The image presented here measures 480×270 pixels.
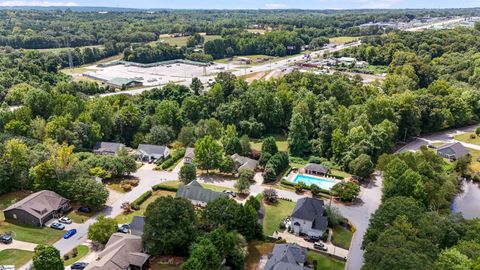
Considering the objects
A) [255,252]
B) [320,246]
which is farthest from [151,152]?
[320,246]

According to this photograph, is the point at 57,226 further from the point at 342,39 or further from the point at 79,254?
the point at 342,39

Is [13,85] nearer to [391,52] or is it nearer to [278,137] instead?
[278,137]

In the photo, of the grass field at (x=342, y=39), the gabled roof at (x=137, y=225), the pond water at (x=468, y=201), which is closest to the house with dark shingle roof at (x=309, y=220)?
the gabled roof at (x=137, y=225)

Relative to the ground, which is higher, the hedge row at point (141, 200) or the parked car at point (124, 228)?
the parked car at point (124, 228)

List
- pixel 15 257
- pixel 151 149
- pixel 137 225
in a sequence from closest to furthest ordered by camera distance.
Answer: pixel 15 257 → pixel 137 225 → pixel 151 149

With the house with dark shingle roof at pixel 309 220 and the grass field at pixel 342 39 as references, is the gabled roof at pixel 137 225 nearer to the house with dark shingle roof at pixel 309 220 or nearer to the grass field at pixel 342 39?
the house with dark shingle roof at pixel 309 220

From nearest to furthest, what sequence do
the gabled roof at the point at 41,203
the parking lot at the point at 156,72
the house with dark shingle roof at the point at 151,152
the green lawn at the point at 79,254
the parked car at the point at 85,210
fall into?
the green lawn at the point at 79,254
the gabled roof at the point at 41,203
the parked car at the point at 85,210
the house with dark shingle roof at the point at 151,152
the parking lot at the point at 156,72
